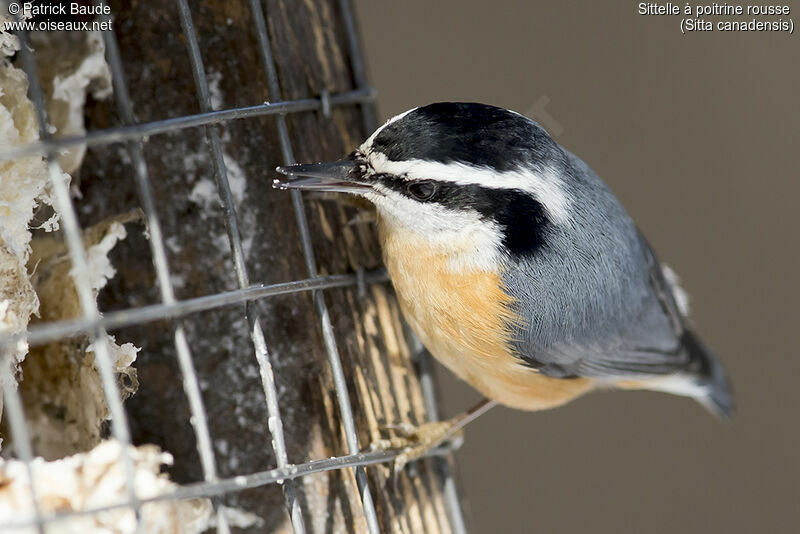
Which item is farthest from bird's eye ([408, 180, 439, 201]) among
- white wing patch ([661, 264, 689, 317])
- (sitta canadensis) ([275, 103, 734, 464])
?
white wing patch ([661, 264, 689, 317])

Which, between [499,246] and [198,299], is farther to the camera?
[499,246]

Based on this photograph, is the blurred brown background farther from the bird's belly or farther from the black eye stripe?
the black eye stripe

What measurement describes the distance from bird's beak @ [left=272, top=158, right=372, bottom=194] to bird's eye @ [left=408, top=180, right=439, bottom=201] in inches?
4.1

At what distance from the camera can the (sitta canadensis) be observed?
2.31 m

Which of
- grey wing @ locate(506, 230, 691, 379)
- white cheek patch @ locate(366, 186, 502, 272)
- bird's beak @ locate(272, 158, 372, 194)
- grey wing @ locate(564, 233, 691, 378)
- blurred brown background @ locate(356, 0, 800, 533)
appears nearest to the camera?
bird's beak @ locate(272, 158, 372, 194)

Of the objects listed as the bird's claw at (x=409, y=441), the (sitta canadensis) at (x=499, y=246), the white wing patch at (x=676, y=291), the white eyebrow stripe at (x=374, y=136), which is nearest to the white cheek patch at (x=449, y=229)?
the (sitta canadensis) at (x=499, y=246)

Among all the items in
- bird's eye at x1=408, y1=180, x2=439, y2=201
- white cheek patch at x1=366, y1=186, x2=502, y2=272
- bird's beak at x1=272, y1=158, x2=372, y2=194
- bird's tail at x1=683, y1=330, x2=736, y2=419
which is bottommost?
bird's tail at x1=683, y1=330, x2=736, y2=419

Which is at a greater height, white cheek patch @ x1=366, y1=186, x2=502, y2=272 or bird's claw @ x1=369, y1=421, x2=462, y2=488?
white cheek patch @ x1=366, y1=186, x2=502, y2=272

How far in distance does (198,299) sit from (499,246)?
740 mm

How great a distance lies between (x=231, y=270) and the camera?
247cm

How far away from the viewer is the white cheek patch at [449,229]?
2.42 metres

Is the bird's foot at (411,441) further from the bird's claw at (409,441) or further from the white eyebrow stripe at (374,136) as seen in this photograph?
the white eyebrow stripe at (374,136)

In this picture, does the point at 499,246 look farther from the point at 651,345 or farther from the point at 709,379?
the point at 709,379

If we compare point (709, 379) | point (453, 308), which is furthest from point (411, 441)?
point (709, 379)
